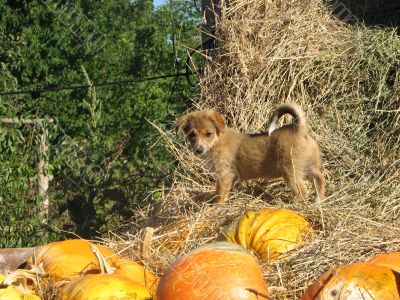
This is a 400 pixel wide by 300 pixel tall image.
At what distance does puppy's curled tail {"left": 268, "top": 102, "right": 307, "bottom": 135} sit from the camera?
243 inches

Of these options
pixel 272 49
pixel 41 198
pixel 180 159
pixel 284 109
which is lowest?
pixel 41 198

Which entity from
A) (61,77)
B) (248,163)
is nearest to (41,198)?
Answer: (248,163)

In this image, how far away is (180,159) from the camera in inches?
276

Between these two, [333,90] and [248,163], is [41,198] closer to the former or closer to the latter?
[248,163]

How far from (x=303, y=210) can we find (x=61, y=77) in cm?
1602

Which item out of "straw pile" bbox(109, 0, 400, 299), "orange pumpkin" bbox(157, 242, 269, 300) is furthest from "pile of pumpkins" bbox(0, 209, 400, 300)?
"straw pile" bbox(109, 0, 400, 299)

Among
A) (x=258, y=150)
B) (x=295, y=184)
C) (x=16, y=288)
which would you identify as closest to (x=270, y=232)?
(x=16, y=288)

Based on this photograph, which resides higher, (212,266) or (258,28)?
(258,28)

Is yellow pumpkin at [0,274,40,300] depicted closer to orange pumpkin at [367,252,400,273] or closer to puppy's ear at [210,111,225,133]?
orange pumpkin at [367,252,400,273]

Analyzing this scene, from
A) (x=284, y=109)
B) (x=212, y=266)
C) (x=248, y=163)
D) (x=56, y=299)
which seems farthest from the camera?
(x=248, y=163)

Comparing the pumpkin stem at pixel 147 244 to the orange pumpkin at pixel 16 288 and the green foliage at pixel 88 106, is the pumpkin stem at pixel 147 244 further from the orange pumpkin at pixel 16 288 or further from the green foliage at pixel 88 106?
the green foliage at pixel 88 106

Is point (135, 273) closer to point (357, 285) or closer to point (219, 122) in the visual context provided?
point (357, 285)

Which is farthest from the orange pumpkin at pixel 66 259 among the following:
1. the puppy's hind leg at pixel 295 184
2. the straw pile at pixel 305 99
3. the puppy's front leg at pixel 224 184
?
the puppy's hind leg at pixel 295 184

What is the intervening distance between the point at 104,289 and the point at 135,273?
21.2 inches
